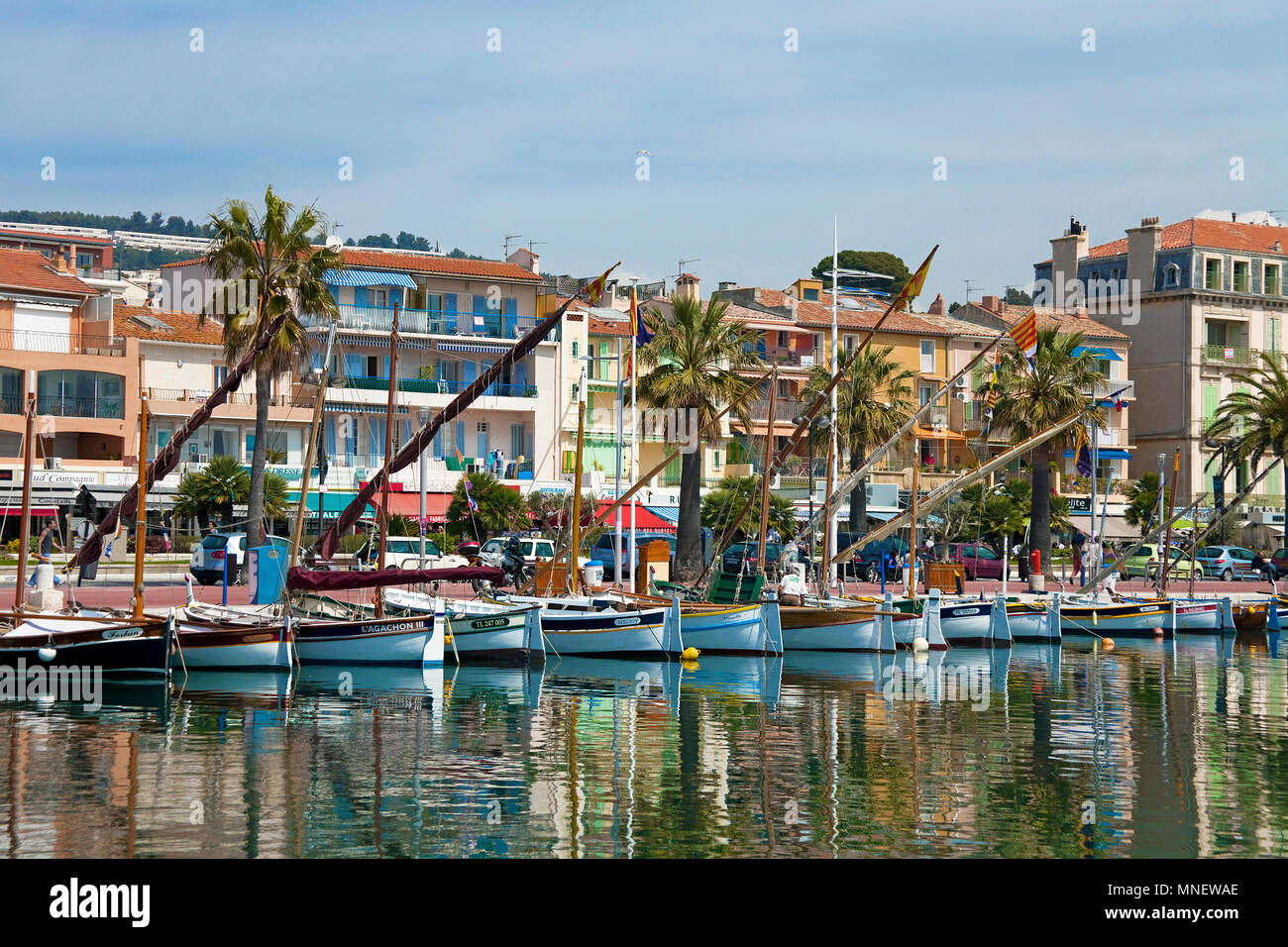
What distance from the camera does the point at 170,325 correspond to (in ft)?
243

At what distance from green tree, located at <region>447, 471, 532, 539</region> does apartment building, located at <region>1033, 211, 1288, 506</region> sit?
43.9m

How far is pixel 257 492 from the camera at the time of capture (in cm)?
4553

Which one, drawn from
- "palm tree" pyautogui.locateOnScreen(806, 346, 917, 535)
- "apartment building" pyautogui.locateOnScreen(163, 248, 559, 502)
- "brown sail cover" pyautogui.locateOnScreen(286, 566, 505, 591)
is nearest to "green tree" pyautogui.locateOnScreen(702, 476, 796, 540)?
"palm tree" pyautogui.locateOnScreen(806, 346, 917, 535)

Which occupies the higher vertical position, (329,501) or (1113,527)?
(329,501)

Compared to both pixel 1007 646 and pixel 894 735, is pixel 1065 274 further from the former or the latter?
pixel 894 735

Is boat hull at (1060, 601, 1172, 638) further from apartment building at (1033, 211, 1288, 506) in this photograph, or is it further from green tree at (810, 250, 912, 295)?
green tree at (810, 250, 912, 295)

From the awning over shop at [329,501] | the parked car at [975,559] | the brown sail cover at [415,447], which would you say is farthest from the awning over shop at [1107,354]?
the brown sail cover at [415,447]

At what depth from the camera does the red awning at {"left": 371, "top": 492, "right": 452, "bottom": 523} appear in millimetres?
67688

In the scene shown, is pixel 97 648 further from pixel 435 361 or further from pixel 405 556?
pixel 435 361

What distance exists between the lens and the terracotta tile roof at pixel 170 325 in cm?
6994

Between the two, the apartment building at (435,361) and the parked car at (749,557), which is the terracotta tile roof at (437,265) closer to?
the apartment building at (435,361)

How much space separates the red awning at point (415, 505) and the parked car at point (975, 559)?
71.5 ft

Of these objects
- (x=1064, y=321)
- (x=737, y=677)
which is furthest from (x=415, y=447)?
(x=1064, y=321)

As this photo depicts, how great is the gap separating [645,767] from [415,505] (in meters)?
46.9
